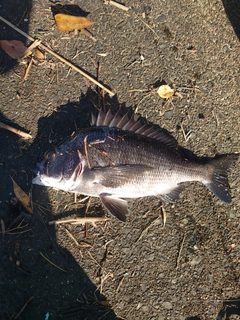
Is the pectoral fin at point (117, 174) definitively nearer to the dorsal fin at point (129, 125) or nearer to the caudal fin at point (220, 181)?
the dorsal fin at point (129, 125)

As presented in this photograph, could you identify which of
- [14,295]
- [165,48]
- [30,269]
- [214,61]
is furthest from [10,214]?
[214,61]

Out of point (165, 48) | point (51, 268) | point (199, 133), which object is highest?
point (165, 48)

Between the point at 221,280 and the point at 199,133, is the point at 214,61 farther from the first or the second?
the point at 221,280

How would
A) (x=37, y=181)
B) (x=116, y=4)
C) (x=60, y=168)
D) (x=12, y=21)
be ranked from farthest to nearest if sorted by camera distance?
(x=116, y=4) → (x=12, y=21) → (x=37, y=181) → (x=60, y=168)

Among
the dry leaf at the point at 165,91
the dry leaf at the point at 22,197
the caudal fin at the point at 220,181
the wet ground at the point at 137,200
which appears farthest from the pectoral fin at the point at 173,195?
the dry leaf at the point at 22,197

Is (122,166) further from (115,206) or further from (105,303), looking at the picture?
(105,303)

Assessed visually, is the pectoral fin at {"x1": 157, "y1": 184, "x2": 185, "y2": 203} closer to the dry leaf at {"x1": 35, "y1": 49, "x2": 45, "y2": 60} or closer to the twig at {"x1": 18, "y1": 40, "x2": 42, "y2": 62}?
the dry leaf at {"x1": 35, "y1": 49, "x2": 45, "y2": 60}

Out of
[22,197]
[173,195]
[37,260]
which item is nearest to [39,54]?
[22,197]
